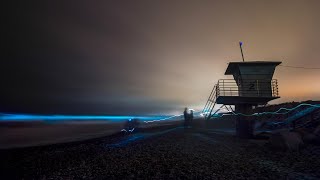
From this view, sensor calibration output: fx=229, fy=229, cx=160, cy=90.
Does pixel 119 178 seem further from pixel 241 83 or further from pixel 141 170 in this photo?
pixel 241 83

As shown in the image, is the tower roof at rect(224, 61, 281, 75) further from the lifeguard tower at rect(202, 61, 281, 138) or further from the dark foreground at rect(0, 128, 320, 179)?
the dark foreground at rect(0, 128, 320, 179)

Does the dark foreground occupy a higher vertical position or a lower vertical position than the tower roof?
lower

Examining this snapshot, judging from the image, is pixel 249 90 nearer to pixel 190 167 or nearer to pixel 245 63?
pixel 245 63

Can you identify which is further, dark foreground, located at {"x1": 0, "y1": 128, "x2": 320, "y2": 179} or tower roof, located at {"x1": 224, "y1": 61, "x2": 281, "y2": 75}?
tower roof, located at {"x1": 224, "y1": 61, "x2": 281, "y2": 75}

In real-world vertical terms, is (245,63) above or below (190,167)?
above

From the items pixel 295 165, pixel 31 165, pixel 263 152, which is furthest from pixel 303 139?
pixel 31 165

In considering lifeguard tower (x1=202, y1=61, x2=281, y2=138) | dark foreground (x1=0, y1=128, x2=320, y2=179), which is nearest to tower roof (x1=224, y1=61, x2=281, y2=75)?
lifeguard tower (x1=202, y1=61, x2=281, y2=138)

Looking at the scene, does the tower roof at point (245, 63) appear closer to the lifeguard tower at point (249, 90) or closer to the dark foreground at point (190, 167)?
the lifeguard tower at point (249, 90)

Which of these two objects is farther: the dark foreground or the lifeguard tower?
the lifeguard tower

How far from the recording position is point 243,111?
85.1ft

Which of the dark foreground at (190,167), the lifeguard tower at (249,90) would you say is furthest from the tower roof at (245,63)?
the dark foreground at (190,167)

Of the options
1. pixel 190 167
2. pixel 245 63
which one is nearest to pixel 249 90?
pixel 245 63

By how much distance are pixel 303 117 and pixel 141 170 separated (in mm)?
21474

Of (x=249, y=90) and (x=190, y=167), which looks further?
(x=249, y=90)
